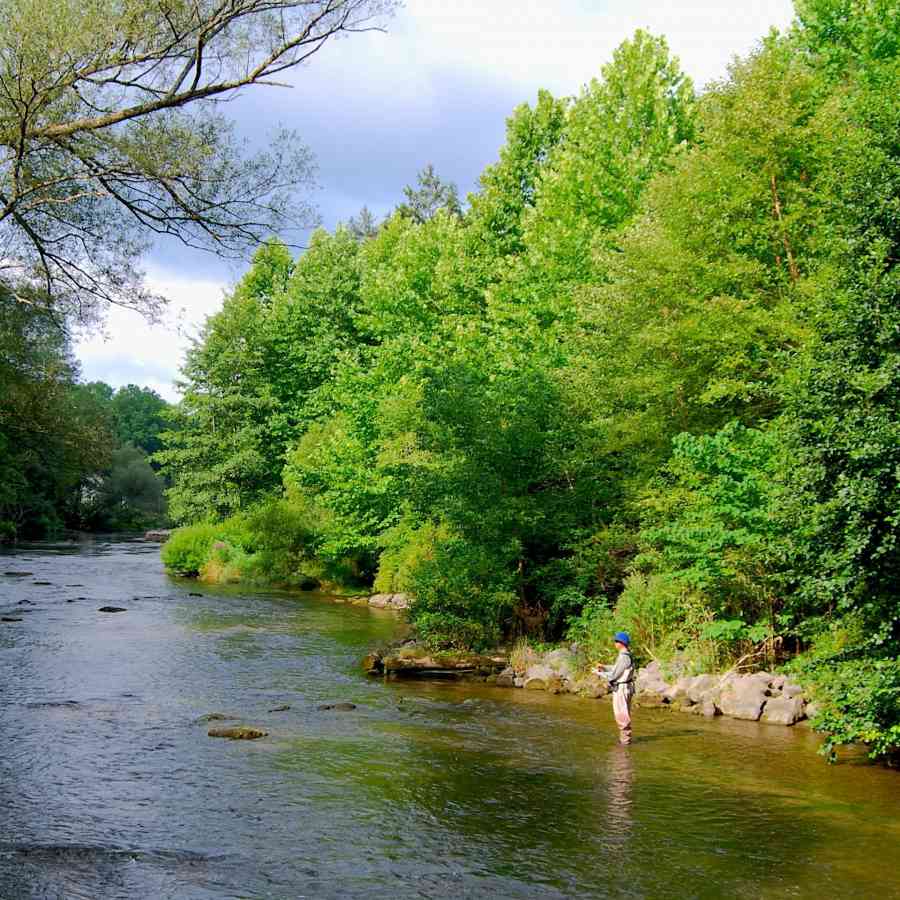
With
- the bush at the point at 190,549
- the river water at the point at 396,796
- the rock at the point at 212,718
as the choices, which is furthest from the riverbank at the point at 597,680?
the bush at the point at 190,549

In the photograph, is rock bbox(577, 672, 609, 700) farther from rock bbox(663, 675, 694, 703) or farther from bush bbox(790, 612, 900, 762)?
bush bbox(790, 612, 900, 762)

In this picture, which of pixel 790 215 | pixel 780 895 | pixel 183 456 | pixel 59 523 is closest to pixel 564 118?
pixel 790 215

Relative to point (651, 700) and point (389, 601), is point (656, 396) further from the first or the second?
point (389, 601)

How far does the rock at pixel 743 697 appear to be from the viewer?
16.5 m

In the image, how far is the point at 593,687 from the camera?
62.2 ft

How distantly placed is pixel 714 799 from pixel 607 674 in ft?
10.9

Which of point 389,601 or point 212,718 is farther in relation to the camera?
point 389,601

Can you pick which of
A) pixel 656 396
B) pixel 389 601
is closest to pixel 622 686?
pixel 656 396

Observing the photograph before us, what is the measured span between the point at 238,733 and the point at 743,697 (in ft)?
29.5

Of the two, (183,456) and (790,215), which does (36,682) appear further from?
(183,456)

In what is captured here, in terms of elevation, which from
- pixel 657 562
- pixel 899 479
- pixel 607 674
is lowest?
pixel 607 674

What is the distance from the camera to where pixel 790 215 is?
2039cm

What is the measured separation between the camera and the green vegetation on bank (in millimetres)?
12891

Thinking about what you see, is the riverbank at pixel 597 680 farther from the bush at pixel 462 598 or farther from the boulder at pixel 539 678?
the bush at pixel 462 598
